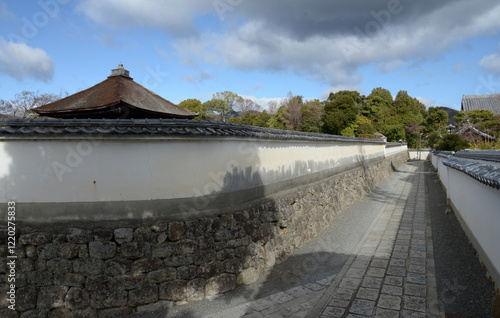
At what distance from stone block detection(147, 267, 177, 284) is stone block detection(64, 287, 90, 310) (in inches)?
34.2

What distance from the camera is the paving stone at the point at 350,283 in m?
5.39

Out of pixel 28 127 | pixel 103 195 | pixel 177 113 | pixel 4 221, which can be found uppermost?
pixel 177 113

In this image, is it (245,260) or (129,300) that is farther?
(245,260)

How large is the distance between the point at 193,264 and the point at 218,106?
53516 millimetres

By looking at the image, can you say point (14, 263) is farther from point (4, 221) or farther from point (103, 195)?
point (103, 195)

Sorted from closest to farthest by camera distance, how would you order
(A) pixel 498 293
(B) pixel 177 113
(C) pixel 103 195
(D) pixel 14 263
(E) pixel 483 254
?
1. (A) pixel 498 293
2. (D) pixel 14 263
3. (C) pixel 103 195
4. (E) pixel 483 254
5. (B) pixel 177 113

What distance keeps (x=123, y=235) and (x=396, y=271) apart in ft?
16.5

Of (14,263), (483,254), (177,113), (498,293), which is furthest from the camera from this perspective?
(177,113)

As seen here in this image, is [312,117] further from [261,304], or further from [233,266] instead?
[261,304]

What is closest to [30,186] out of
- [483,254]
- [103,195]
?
[103,195]

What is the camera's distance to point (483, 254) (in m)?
5.32

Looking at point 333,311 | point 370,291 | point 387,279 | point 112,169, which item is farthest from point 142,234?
point 387,279

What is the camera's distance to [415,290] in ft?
16.8

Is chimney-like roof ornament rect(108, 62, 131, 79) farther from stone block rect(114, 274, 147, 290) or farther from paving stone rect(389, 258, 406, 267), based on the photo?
paving stone rect(389, 258, 406, 267)
